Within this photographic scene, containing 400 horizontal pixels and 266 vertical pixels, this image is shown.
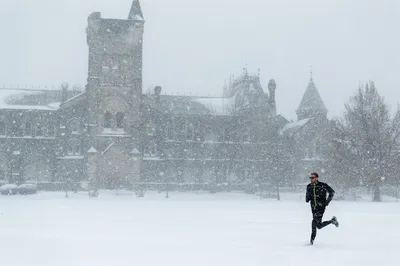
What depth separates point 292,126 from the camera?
2702 inches

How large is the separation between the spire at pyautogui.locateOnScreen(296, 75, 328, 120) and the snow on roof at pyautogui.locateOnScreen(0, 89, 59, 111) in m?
31.3

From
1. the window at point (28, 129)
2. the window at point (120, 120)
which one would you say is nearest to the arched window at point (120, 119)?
the window at point (120, 120)

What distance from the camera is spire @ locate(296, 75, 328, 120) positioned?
69.0m

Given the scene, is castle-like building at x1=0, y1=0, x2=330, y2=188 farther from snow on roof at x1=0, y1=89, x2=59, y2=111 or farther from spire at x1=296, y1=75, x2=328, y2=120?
spire at x1=296, y1=75, x2=328, y2=120

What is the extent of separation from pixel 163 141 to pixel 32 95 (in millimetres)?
16932

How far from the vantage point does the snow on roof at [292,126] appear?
65.8 m

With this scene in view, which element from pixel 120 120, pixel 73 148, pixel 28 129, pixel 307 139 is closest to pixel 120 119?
pixel 120 120

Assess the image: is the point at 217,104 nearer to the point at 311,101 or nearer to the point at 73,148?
the point at 311,101

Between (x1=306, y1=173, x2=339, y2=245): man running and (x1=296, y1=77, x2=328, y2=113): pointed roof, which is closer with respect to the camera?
(x1=306, y1=173, x2=339, y2=245): man running

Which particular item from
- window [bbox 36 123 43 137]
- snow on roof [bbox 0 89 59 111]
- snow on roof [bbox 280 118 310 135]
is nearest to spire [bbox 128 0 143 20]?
snow on roof [bbox 0 89 59 111]

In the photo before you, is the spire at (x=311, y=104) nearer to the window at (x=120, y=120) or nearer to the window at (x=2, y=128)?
the window at (x=120, y=120)

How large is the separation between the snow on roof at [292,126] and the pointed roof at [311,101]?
2.58 metres

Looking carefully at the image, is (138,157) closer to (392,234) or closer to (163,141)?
(163,141)

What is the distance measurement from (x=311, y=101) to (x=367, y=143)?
2900 cm
